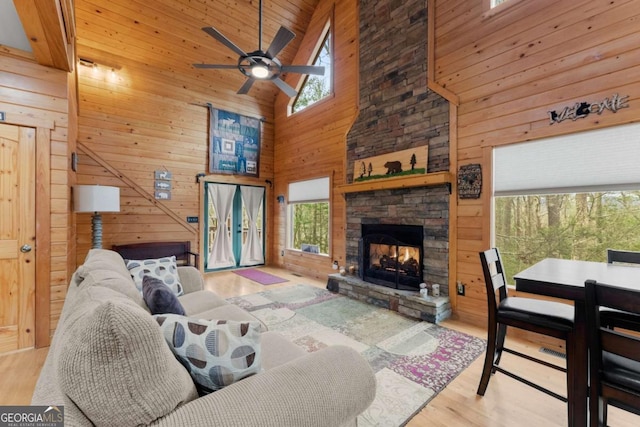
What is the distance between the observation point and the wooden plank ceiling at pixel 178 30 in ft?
14.7

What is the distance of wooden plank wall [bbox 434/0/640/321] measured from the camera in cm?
236

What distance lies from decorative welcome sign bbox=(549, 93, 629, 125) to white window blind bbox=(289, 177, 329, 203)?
11.0ft

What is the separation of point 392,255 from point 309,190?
236 centimetres

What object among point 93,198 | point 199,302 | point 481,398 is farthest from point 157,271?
point 481,398

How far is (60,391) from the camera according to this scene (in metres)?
0.76

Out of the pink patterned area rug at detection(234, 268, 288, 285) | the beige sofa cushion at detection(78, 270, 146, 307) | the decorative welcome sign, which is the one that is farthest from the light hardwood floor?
the pink patterned area rug at detection(234, 268, 288, 285)

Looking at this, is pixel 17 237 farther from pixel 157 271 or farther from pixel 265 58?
pixel 265 58

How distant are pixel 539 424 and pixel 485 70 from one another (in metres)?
3.22

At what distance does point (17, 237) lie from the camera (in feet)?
8.48

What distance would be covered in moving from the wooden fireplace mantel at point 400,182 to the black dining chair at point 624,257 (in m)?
1.55

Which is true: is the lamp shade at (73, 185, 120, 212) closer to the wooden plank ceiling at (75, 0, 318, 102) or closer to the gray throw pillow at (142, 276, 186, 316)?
the gray throw pillow at (142, 276, 186, 316)

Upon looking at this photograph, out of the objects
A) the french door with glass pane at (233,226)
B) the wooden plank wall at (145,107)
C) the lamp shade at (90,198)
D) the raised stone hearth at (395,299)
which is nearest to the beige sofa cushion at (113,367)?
the raised stone hearth at (395,299)

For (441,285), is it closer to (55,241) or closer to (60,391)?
(60,391)

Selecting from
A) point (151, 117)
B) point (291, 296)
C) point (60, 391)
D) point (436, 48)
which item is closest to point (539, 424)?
point (60, 391)
